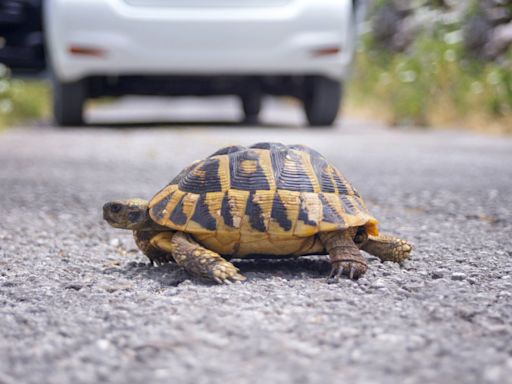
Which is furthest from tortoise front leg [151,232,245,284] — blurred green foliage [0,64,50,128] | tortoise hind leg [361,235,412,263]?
blurred green foliage [0,64,50,128]

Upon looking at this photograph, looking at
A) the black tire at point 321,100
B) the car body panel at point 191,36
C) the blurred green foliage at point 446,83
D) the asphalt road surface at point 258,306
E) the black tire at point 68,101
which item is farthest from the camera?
the blurred green foliage at point 446,83

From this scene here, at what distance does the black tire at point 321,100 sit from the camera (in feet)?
28.2

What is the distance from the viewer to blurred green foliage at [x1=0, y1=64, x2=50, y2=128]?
929cm

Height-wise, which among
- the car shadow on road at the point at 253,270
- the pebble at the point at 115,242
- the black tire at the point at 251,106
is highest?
the black tire at the point at 251,106

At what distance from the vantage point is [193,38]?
7734mm

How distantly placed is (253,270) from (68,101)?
20.2 ft

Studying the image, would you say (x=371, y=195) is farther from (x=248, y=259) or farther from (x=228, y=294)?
(x=228, y=294)

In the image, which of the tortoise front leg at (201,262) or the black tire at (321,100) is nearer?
the tortoise front leg at (201,262)

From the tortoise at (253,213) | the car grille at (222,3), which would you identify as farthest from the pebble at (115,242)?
the car grille at (222,3)

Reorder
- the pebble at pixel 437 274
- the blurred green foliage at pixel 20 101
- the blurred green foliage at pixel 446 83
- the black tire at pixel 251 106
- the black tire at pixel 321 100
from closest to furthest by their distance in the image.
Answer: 1. the pebble at pixel 437 274
2. the black tire at pixel 321 100
3. the blurred green foliage at pixel 446 83
4. the blurred green foliage at pixel 20 101
5. the black tire at pixel 251 106

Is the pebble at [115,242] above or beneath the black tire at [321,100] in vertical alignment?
beneath

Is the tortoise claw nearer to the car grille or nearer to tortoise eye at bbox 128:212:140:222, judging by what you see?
tortoise eye at bbox 128:212:140:222

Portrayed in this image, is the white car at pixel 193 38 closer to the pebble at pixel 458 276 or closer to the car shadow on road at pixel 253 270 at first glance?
the car shadow on road at pixel 253 270

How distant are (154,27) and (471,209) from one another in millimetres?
4452
